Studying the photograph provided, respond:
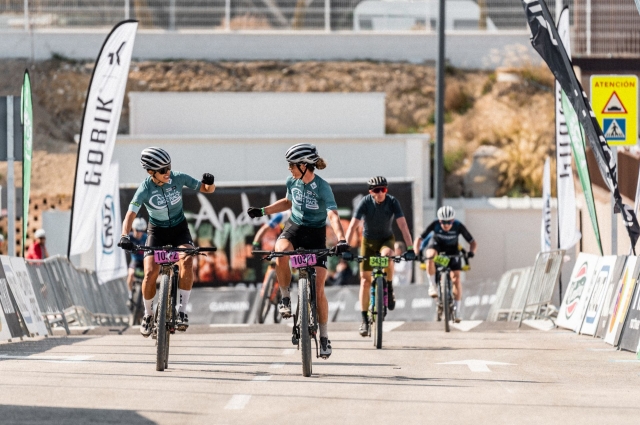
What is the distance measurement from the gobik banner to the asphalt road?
14.3 meters

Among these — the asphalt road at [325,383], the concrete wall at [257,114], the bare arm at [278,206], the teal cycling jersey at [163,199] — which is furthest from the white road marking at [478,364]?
the concrete wall at [257,114]

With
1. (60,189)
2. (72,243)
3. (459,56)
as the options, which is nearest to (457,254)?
(72,243)

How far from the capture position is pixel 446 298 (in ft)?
63.0

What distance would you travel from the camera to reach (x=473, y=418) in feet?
29.7

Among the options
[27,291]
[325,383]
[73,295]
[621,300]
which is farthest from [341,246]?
[73,295]

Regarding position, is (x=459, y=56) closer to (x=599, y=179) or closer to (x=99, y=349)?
(x=599, y=179)

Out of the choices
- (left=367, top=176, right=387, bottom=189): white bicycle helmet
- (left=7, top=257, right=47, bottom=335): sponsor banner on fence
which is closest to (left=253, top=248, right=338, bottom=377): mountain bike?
(left=367, top=176, right=387, bottom=189): white bicycle helmet

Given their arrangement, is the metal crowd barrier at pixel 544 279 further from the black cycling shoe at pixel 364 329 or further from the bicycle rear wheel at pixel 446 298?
the black cycling shoe at pixel 364 329

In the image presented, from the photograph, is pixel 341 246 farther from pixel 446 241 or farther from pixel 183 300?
pixel 446 241

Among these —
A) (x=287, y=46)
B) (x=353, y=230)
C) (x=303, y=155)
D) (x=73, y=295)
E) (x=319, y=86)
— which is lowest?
(x=73, y=295)

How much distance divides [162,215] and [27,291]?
599 centimetres

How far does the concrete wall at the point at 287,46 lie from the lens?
49438 mm


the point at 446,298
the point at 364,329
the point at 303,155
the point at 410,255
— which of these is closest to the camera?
the point at 303,155

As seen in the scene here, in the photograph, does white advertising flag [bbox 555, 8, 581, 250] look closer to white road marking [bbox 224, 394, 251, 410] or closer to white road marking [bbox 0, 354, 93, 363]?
white road marking [bbox 0, 354, 93, 363]
